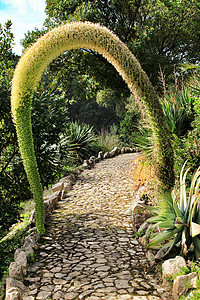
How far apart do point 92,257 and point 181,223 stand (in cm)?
131

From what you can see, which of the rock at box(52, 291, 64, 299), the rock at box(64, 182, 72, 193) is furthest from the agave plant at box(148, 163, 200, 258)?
the rock at box(64, 182, 72, 193)

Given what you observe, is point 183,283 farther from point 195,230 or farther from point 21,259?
point 21,259

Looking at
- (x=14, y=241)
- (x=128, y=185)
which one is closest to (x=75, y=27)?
(x=14, y=241)

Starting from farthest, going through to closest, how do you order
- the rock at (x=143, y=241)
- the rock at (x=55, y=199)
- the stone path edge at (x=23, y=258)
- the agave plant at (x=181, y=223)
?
1. the rock at (x=55, y=199)
2. the rock at (x=143, y=241)
3. the agave plant at (x=181, y=223)
4. the stone path edge at (x=23, y=258)

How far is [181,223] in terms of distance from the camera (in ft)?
9.77

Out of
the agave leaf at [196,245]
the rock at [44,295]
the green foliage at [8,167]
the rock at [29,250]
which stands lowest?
the rock at [44,295]

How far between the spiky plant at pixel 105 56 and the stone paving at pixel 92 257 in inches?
44.2

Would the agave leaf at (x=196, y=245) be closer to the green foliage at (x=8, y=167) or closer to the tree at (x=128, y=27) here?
the green foliage at (x=8, y=167)

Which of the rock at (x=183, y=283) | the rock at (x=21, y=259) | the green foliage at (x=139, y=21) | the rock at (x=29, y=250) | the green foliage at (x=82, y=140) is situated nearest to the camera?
the rock at (x=183, y=283)

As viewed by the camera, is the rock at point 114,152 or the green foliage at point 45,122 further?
the rock at point 114,152

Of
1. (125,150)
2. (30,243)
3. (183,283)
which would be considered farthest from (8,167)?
(125,150)

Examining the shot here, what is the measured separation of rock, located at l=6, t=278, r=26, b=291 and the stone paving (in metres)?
0.10

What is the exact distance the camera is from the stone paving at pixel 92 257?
2.79 metres

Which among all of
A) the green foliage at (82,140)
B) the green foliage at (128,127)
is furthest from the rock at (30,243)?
the green foliage at (128,127)
